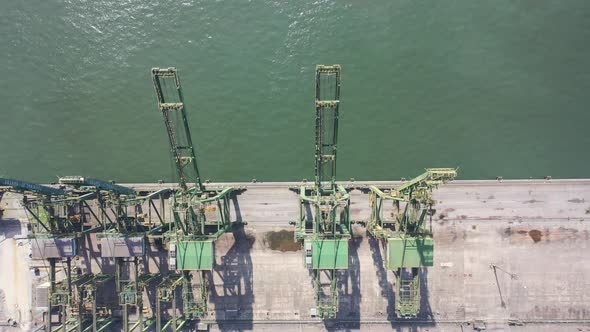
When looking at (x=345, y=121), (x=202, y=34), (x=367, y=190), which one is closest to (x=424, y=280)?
(x=367, y=190)

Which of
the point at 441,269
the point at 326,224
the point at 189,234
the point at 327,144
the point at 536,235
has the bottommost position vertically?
the point at 441,269

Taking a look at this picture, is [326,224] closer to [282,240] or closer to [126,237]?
[282,240]

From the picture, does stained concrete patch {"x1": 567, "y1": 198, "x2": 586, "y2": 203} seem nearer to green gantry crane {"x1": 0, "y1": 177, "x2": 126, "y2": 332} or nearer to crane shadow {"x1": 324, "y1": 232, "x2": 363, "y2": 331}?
crane shadow {"x1": 324, "y1": 232, "x2": 363, "y2": 331}

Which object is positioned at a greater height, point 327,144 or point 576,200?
point 327,144

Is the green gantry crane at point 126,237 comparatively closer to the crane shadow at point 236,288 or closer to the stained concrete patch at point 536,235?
the crane shadow at point 236,288

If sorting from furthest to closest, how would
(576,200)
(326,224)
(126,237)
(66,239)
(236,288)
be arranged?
(236,288) → (576,200) → (326,224) → (126,237) → (66,239)

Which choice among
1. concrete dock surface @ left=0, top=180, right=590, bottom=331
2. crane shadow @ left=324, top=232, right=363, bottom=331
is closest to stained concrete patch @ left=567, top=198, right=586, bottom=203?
concrete dock surface @ left=0, top=180, right=590, bottom=331

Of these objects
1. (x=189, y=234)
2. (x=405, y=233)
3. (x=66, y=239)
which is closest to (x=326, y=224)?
(x=405, y=233)

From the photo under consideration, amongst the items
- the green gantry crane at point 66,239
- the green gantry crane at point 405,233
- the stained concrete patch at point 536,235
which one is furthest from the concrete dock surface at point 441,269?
the green gantry crane at point 66,239
